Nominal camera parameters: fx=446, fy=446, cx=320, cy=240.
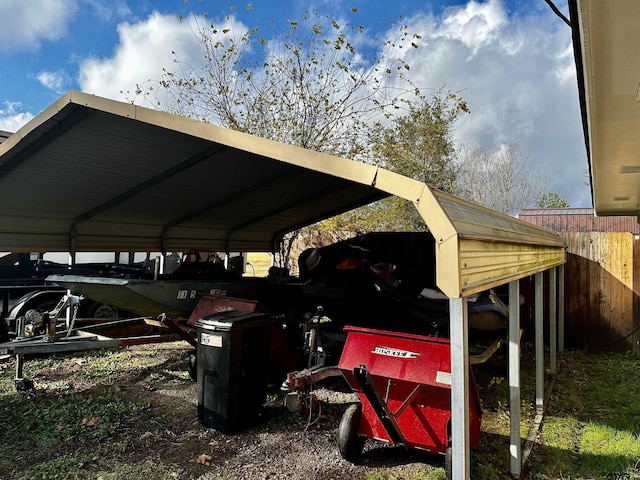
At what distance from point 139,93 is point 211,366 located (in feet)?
32.7

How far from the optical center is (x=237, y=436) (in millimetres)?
3744

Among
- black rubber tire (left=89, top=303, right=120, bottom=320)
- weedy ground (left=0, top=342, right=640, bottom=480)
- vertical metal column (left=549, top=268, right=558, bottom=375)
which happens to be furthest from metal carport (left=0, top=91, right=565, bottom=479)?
black rubber tire (left=89, top=303, right=120, bottom=320)

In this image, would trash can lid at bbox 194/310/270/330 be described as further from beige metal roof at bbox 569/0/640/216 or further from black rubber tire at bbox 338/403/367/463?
beige metal roof at bbox 569/0/640/216

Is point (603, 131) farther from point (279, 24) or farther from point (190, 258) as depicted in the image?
point (279, 24)

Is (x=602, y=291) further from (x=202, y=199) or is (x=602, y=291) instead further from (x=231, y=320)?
(x=202, y=199)

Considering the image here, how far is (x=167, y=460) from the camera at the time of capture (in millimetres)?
3314

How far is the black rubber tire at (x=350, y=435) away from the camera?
3172 millimetres

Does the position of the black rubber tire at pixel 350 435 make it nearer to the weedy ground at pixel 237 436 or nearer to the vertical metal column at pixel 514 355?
the weedy ground at pixel 237 436

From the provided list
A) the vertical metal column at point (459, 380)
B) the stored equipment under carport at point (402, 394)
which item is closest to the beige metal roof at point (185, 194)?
the vertical metal column at point (459, 380)

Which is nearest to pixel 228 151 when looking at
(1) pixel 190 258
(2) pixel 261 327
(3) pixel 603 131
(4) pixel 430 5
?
(2) pixel 261 327

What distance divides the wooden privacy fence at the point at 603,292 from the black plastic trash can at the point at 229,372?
5.54 metres

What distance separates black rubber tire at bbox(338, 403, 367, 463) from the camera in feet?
10.4

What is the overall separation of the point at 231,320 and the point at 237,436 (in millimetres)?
963

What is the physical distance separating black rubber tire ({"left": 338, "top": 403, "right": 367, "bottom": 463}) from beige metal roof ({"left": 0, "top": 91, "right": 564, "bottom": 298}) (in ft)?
4.83
